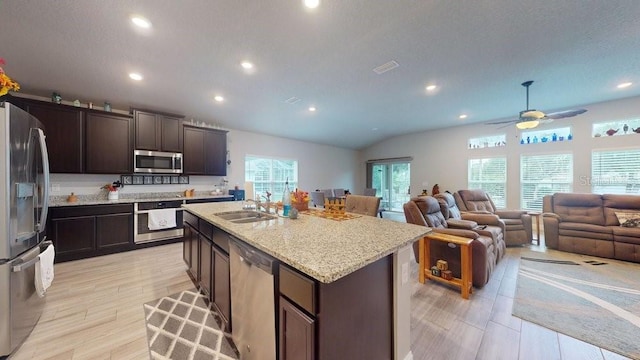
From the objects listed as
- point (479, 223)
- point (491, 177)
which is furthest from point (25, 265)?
point (491, 177)

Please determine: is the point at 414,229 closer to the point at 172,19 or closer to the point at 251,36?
the point at 251,36

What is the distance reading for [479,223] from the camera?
3.69 m

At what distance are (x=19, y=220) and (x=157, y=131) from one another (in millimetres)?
2790

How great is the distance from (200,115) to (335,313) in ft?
15.9

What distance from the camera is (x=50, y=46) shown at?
235 centimetres

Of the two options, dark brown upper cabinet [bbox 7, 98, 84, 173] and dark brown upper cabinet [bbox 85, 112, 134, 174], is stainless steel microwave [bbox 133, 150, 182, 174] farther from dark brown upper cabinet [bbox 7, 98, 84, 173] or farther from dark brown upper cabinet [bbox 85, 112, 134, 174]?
dark brown upper cabinet [bbox 7, 98, 84, 173]

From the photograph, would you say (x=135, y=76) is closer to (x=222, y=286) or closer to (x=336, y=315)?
(x=222, y=286)

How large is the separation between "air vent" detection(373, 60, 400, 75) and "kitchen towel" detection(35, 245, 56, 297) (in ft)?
13.5

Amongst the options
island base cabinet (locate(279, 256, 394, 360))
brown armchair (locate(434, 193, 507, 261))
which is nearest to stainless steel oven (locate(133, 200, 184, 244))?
island base cabinet (locate(279, 256, 394, 360))

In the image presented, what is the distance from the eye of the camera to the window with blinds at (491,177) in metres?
5.53

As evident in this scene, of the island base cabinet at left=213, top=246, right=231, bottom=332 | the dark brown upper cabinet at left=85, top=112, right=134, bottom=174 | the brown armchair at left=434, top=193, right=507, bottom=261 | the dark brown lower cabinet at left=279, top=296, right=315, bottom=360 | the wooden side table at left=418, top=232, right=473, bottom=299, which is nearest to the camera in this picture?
the dark brown lower cabinet at left=279, top=296, right=315, bottom=360

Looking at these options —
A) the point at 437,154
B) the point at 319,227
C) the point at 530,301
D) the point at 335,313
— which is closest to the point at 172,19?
the point at 319,227

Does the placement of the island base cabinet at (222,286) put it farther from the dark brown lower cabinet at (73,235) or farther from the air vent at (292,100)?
the air vent at (292,100)

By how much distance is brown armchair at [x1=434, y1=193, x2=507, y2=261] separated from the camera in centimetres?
292
